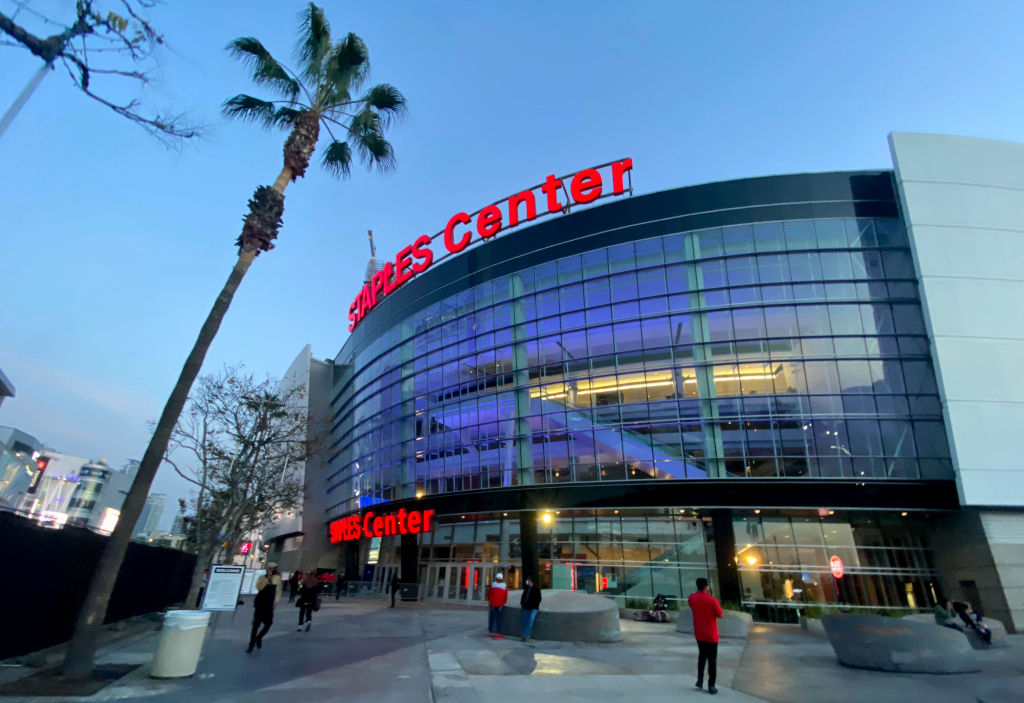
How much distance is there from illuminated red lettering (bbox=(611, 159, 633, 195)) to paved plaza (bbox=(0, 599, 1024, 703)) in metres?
23.6

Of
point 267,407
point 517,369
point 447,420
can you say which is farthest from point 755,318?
point 267,407

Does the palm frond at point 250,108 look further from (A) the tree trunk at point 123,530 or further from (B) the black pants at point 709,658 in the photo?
(B) the black pants at point 709,658

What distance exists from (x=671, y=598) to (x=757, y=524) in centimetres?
546

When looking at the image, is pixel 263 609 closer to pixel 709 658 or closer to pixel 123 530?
pixel 123 530

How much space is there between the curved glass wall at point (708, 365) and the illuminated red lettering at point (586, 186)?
317 cm

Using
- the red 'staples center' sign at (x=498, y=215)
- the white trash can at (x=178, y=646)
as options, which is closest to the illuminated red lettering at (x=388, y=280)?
the red 'staples center' sign at (x=498, y=215)

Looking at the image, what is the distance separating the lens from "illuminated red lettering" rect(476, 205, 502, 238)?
117ft

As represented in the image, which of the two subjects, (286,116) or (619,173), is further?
(619,173)

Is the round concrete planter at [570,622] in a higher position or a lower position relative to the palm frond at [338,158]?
lower

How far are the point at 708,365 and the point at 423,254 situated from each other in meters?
21.6

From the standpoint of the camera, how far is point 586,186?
3272 cm

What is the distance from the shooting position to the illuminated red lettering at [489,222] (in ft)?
117

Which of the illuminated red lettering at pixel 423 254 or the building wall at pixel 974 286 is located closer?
the building wall at pixel 974 286

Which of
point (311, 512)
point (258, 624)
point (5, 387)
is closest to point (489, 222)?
point (258, 624)
